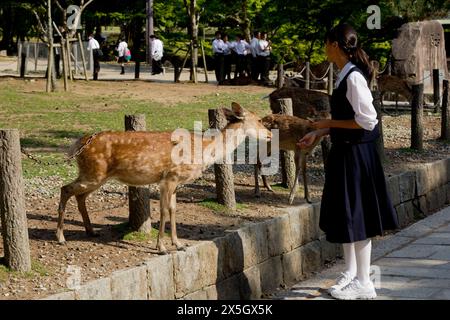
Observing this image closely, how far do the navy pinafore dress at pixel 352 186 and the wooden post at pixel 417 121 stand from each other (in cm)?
713

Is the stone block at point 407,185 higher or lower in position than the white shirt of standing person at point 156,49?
lower

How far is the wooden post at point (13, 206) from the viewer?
666 cm

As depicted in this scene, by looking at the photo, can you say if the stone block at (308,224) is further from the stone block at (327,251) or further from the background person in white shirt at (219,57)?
the background person in white shirt at (219,57)

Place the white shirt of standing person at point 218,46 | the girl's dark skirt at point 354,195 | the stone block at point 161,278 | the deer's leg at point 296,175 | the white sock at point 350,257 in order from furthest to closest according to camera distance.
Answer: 1. the white shirt of standing person at point 218,46
2. the deer's leg at point 296,175
3. the white sock at point 350,257
4. the girl's dark skirt at point 354,195
5. the stone block at point 161,278

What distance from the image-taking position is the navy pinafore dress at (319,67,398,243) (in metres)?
7.08

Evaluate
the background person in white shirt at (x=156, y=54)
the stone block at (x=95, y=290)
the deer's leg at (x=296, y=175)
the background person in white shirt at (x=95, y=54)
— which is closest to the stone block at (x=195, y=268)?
the stone block at (x=95, y=290)

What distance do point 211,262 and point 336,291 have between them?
101 centimetres

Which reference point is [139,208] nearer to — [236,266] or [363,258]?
[236,266]

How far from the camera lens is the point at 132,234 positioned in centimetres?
801

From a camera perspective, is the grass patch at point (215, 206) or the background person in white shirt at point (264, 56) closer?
the grass patch at point (215, 206)

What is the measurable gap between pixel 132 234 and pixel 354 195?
197cm

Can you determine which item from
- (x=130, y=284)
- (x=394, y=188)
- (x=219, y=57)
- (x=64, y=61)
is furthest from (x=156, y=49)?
(x=130, y=284)

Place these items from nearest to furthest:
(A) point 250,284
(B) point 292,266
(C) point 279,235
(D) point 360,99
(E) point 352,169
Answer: (D) point 360,99 < (E) point 352,169 < (A) point 250,284 < (C) point 279,235 < (B) point 292,266

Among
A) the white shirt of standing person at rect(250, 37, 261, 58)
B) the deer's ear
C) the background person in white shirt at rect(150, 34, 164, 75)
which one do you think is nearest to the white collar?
the deer's ear
